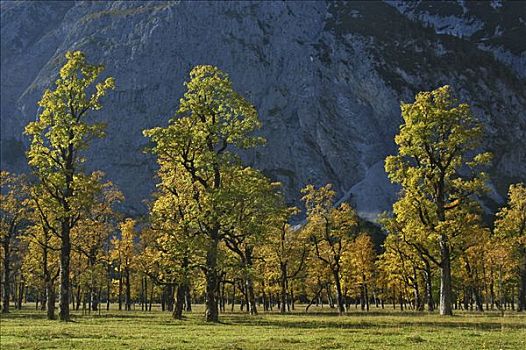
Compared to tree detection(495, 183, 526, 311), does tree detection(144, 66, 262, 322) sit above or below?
above

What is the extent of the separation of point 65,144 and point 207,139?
33.9ft

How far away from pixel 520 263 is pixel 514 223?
4964mm

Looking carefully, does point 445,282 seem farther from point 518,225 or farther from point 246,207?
point 518,225

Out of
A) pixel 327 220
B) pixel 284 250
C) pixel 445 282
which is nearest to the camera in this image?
pixel 445 282

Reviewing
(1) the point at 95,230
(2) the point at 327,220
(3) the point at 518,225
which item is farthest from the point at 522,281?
(1) the point at 95,230

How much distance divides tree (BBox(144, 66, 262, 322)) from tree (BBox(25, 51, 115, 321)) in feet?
18.4

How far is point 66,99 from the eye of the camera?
41.2 m

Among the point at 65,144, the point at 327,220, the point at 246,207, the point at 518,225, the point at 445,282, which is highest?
the point at 65,144

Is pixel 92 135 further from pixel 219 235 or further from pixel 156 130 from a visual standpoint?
pixel 219 235

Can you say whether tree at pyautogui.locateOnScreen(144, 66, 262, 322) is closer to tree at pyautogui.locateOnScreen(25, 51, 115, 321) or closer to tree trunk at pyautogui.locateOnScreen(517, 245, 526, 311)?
tree at pyautogui.locateOnScreen(25, 51, 115, 321)

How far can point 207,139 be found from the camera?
39.2 meters

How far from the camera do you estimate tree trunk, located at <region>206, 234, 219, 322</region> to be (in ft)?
120

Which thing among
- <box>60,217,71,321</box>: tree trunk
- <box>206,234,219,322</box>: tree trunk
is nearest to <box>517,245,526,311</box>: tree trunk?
<box>206,234,219,322</box>: tree trunk

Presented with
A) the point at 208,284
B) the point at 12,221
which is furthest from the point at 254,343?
the point at 12,221
